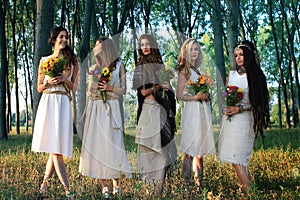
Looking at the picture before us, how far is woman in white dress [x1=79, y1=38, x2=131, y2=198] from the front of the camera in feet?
16.6

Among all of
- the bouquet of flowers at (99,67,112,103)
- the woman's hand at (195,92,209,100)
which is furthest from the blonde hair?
the bouquet of flowers at (99,67,112,103)

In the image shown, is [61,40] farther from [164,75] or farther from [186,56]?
[186,56]

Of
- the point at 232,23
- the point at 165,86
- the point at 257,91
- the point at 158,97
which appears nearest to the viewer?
the point at 165,86

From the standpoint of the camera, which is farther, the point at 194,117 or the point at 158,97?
the point at 194,117

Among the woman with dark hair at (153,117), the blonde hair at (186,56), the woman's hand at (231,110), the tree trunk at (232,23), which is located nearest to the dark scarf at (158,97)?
the woman with dark hair at (153,117)

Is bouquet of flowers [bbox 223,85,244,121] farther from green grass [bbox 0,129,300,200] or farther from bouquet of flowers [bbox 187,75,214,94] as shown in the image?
green grass [bbox 0,129,300,200]

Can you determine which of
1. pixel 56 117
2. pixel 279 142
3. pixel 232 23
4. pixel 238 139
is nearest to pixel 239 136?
pixel 238 139

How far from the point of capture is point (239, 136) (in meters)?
5.10

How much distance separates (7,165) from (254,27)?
67.9 ft

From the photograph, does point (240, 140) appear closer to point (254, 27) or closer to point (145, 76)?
point (145, 76)

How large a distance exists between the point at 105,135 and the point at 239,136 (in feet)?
5.70

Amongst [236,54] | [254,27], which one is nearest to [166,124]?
[236,54]

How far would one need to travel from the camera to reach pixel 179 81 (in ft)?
16.8

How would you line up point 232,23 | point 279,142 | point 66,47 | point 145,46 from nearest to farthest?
point 145,46
point 66,47
point 232,23
point 279,142
